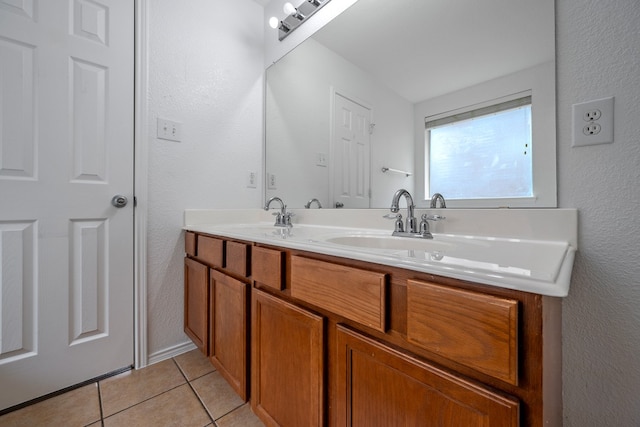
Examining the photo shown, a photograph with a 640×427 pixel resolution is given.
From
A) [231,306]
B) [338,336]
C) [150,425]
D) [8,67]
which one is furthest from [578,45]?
[8,67]

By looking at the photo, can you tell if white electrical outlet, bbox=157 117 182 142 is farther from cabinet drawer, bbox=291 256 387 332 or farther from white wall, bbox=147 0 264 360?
cabinet drawer, bbox=291 256 387 332

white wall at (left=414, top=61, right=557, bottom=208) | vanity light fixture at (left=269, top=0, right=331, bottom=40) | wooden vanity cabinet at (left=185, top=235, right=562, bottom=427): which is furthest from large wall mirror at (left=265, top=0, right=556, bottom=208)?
wooden vanity cabinet at (left=185, top=235, right=562, bottom=427)

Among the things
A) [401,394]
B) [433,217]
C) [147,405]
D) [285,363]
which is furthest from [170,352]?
[433,217]

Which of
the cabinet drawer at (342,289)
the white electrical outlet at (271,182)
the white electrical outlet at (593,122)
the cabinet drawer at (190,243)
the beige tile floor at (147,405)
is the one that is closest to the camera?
the cabinet drawer at (342,289)

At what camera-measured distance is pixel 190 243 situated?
1.40 m

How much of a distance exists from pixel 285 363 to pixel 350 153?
3.17ft

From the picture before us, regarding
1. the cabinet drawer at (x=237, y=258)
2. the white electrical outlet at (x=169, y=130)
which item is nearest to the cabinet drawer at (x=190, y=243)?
the cabinet drawer at (x=237, y=258)

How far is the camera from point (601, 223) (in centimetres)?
65

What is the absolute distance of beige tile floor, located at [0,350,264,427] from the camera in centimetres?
100

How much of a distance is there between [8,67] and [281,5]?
1.41 m

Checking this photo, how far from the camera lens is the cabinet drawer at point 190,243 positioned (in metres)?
1.36

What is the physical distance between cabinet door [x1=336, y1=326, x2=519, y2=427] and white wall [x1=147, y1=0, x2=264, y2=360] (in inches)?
47.4

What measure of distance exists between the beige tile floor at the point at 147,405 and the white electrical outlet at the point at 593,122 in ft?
4.64

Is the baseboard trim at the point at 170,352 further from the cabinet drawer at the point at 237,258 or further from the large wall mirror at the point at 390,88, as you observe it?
the large wall mirror at the point at 390,88
